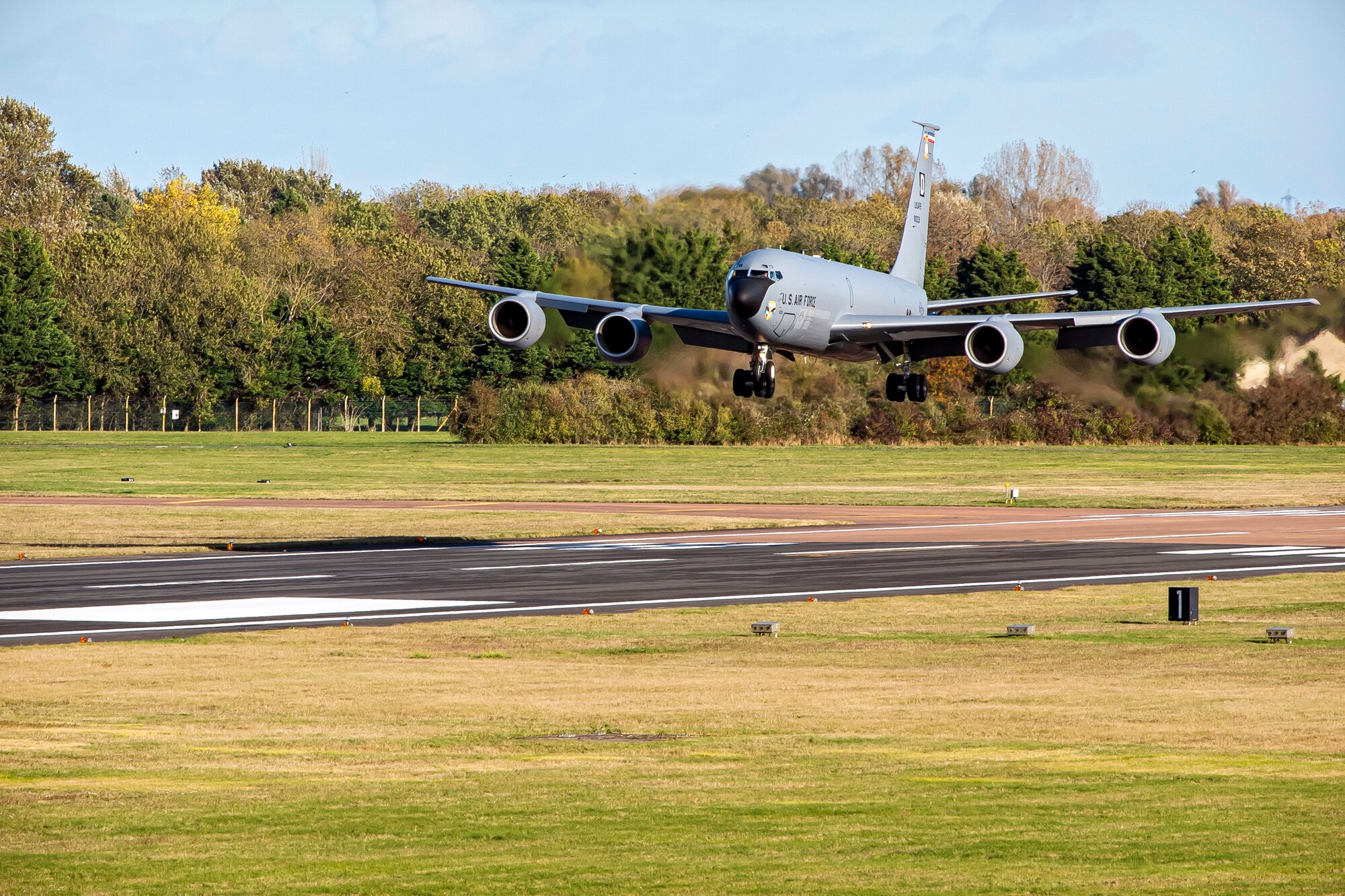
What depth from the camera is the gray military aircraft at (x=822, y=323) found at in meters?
57.3

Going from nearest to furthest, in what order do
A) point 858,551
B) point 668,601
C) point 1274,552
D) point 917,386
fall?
point 668,601
point 1274,552
point 858,551
point 917,386

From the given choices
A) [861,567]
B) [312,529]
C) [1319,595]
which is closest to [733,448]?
[312,529]

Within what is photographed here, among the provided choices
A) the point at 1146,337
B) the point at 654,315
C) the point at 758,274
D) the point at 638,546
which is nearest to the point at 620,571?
the point at 638,546

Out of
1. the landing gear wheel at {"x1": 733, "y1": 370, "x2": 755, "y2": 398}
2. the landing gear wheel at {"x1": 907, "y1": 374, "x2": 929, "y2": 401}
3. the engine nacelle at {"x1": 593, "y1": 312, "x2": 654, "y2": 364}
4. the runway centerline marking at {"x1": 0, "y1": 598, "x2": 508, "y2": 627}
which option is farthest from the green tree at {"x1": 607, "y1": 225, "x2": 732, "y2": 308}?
the runway centerline marking at {"x1": 0, "y1": 598, "x2": 508, "y2": 627}

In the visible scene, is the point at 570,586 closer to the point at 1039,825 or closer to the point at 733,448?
the point at 1039,825

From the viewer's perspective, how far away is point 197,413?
168 metres

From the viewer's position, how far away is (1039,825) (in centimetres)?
1673

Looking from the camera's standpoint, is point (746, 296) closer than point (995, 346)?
Yes

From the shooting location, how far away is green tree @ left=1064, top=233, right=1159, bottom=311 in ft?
507

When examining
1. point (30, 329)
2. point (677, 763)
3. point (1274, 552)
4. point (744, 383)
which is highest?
point (30, 329)

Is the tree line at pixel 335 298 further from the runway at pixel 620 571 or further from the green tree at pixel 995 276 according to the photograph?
the runway at pixel 620 571

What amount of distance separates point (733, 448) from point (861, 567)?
82.0 metres

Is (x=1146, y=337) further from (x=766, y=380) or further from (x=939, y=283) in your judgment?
(x=939, y=283)

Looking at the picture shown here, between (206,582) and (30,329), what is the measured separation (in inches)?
4870
